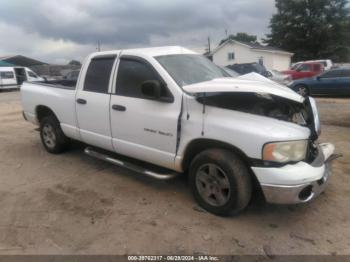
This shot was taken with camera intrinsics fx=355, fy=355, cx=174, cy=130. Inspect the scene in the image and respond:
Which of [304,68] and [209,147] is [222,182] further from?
[304,68]

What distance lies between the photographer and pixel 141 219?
387 centimetres

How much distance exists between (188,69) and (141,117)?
88 centimetres

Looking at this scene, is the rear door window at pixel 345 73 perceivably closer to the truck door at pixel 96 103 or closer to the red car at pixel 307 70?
the red car at pixel 307 70

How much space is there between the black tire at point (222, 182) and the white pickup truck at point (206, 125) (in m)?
0.01

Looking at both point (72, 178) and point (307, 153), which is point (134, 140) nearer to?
point (72, 178)

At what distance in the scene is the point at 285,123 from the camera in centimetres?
354

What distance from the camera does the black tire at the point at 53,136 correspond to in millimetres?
6063

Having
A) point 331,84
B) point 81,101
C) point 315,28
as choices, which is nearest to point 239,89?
point 81,101

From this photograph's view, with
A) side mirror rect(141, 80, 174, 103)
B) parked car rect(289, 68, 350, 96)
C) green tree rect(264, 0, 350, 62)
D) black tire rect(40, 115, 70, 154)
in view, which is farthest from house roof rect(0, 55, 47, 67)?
side mirror rect(141, 80, 174, 103)

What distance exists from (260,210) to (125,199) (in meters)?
1.62

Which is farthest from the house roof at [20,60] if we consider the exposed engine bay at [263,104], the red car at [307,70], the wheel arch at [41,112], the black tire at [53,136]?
the exposed engine bay at [263,104]

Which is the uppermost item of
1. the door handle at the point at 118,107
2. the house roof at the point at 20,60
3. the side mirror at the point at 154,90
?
the side mirror at the point at 154,90

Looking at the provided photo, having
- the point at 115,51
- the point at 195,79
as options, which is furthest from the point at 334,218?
the point at 115,51

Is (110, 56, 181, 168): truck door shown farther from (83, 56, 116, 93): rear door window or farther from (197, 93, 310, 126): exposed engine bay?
(197, 93, 310, 126): exposed engine bay
